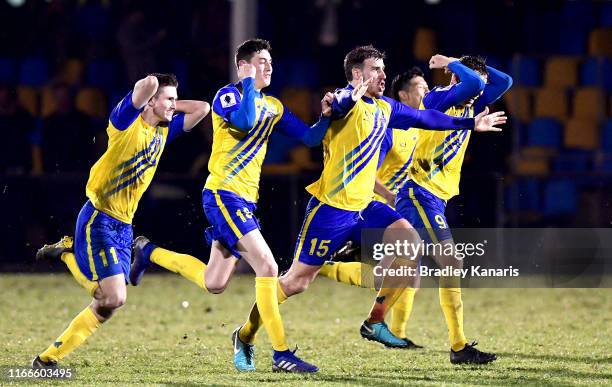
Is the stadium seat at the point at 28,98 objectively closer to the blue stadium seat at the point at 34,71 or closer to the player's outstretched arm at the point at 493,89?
the blue stadium seat at the point at 34,71

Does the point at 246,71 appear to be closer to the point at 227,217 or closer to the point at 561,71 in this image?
the point at 227,217

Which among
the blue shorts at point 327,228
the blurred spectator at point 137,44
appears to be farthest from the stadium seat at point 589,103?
the blue shorts at point 327,228

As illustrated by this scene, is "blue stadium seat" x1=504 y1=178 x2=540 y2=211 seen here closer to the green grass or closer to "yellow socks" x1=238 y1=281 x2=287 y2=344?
the green grass

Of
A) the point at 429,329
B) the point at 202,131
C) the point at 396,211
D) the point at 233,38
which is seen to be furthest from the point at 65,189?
the point at 396,211

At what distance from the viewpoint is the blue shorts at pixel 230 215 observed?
26.6 ft

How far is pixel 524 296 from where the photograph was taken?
12812 millimetres

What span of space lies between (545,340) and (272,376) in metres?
2.77

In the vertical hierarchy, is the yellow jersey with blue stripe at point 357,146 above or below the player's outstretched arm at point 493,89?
below

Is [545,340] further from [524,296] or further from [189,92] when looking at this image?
[189,92]

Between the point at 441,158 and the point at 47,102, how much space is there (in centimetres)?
701

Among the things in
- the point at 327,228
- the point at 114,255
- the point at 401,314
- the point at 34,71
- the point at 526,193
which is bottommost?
the point at 401,314

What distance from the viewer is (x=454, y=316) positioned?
A: 8555 mm

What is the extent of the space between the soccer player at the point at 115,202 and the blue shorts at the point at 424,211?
5.47ft

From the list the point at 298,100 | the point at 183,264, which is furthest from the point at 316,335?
the point at 298,100
